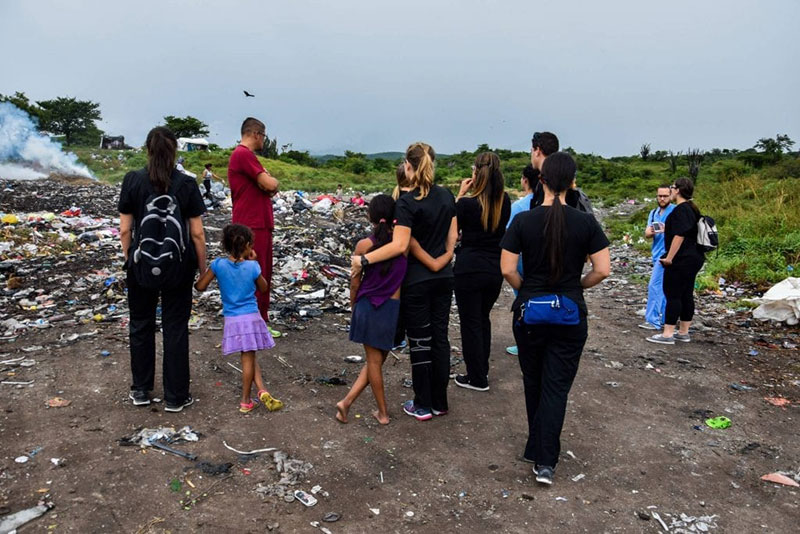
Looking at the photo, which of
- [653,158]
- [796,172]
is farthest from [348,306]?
[653,158]

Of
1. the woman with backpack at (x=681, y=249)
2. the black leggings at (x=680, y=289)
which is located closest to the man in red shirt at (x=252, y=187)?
the woman with backpack at (x=681, y=249)

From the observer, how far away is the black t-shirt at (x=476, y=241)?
13.6 feet

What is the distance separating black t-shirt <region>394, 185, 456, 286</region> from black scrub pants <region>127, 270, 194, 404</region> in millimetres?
1544

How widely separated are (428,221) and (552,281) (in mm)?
988

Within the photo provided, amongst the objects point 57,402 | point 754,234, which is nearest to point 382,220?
point 57,402

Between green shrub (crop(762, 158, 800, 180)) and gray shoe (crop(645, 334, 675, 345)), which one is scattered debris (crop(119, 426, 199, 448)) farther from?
green shrub (crop(762, 158, 800, 180))

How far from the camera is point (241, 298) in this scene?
389 cm

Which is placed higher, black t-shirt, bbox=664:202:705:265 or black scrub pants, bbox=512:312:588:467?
black t-shirt, bbox=664:202:705:265

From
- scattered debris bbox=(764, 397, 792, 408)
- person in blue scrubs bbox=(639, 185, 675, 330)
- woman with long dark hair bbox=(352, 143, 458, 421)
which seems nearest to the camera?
woman with long dark hair bbox=(352, 143, 458, 421)

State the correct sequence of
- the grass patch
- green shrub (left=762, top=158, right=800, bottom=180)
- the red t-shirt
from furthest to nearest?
green shrub (left=762, top=158, right=800, bottom=180)
the grass patch
the red t-shirt

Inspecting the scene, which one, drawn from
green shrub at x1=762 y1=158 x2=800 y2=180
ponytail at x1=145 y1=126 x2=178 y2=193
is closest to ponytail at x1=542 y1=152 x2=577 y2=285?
ponytail at x1=145 y1=126 x2=178 y2=193

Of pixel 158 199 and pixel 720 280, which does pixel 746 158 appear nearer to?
pixel 720 280

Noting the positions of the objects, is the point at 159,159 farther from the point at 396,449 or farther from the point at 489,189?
the point at 396,449

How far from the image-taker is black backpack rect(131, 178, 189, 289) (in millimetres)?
3594
